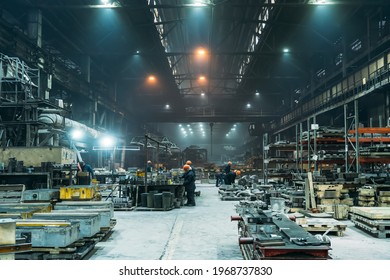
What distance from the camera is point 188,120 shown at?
28875 mm

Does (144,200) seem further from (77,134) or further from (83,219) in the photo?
(77,134)

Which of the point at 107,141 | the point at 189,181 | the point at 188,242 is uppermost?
the point at 107,141

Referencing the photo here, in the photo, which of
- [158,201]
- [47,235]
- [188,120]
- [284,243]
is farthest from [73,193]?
[188,120]

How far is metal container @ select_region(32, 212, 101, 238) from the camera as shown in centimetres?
418

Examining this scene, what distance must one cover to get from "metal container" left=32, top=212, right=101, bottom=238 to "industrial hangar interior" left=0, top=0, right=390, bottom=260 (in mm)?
36

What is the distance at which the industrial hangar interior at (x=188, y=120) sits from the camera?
15.4 ft

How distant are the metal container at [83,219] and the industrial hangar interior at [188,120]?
36 millimetres

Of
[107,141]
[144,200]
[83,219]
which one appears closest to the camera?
[83,219]

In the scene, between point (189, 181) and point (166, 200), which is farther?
point (189, 181)

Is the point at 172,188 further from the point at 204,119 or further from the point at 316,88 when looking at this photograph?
the point at 204,119

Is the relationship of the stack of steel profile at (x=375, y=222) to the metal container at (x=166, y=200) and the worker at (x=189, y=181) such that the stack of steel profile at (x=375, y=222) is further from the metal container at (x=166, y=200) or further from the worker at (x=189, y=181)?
the worker at (x=189, y=181)

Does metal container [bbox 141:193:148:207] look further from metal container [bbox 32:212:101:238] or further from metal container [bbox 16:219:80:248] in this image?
metal container [bbox 16:219:80:248]

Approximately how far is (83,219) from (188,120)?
24.7 metres

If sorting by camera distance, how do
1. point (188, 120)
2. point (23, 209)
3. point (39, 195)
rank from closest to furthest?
point (23, 209) → point (39, 195) → point (188, 120)
